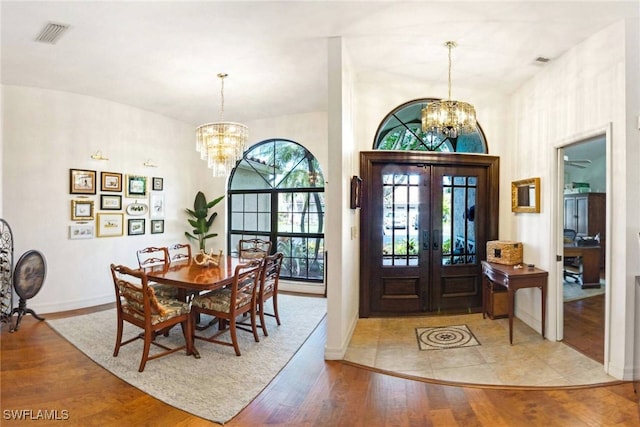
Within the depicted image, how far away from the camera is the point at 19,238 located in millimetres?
4023

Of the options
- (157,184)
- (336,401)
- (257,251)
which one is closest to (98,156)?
(157,184)

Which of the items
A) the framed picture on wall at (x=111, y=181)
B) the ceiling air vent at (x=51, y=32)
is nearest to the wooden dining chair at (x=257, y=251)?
the framed picture on wall at (x=111, y=181)

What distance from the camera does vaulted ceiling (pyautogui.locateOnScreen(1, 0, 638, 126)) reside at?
97.6 inches

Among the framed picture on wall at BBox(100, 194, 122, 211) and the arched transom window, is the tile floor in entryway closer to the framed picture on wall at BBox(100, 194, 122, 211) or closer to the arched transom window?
the arched transom window

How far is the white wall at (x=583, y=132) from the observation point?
2.54 metres

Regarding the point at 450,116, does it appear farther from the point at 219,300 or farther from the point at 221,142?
the point at 219,300

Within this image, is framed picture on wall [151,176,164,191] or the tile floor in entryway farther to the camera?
framed picture on wall [151,176,164,191]

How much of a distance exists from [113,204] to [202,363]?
3.25 meters

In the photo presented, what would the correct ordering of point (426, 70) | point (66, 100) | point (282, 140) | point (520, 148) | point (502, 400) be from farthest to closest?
1. point (282, 140)
2. point (66, 100)
3. point (520, 148)
4. point (426, 70)
5. point (502, 400)

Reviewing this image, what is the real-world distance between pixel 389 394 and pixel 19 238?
15.8ft

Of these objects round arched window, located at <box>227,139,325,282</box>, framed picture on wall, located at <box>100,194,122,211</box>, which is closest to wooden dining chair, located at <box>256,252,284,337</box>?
round arched window, located at <box>227,139,325,282</box>

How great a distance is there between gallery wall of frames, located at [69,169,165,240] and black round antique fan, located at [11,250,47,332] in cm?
62

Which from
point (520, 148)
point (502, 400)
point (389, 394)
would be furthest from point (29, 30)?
point (520, 148)

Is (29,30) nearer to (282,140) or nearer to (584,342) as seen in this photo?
(282,140)
